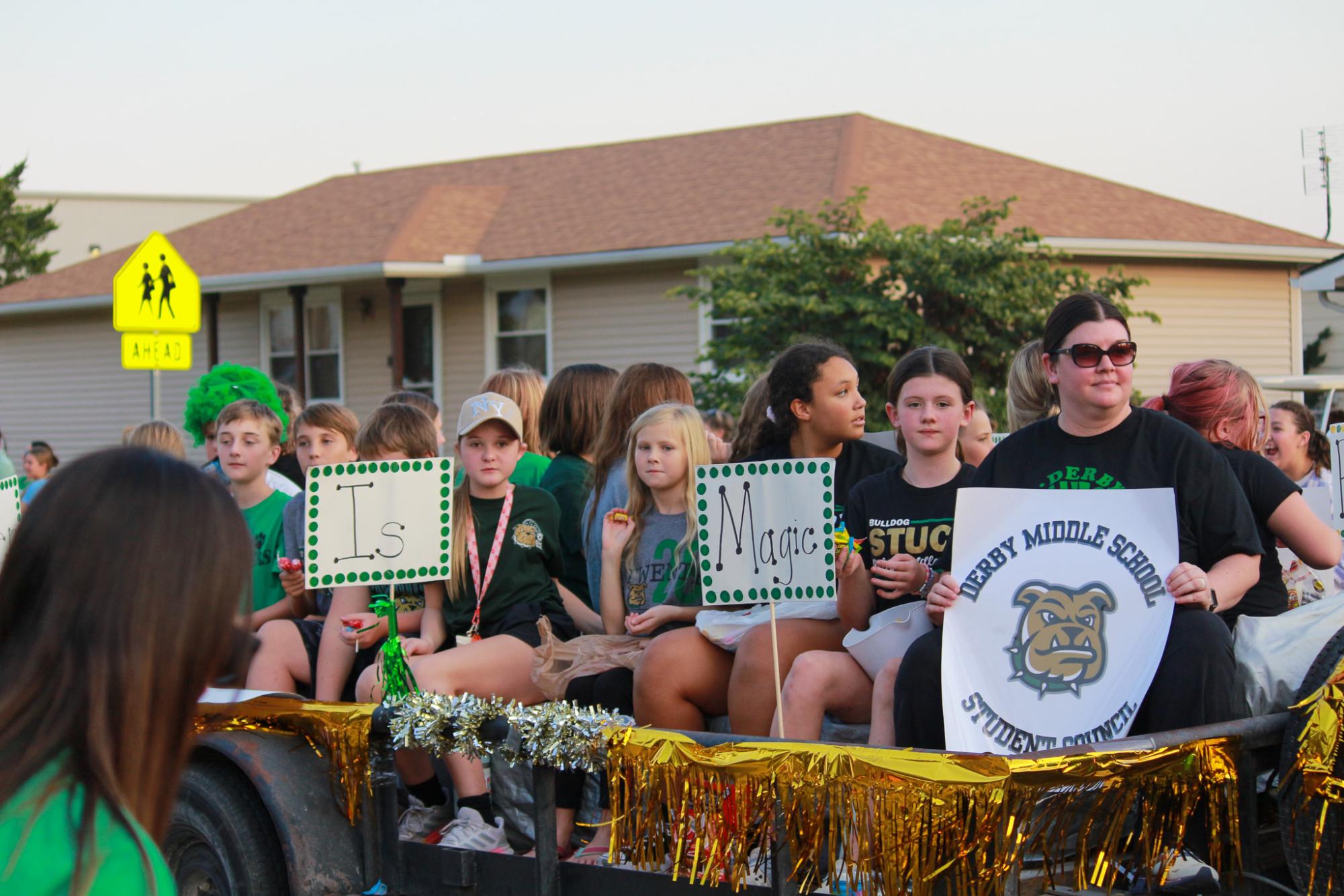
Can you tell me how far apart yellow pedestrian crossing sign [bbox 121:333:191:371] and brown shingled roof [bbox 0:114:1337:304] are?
8.33 meters

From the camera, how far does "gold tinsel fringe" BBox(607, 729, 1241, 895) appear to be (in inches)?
117

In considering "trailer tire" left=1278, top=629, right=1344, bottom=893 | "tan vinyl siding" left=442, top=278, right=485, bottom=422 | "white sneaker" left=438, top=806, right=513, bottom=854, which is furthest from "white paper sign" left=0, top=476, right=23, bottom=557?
"tan vinyl siding" left=442, top=278, right=485, bottom=422

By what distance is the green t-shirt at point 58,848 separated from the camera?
56.3 inches

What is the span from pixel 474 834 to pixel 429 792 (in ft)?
1.21

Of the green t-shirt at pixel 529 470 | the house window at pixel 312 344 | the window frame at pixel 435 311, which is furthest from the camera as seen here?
the house window at pixel 312 344

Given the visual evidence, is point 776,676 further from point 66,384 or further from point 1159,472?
point 66,384

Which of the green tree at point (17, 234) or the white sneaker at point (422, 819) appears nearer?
the white sneaker at point (422, 819)

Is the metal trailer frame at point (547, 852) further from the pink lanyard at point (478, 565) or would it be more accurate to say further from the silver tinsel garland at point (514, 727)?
the pink lanyard at point (478, 565)

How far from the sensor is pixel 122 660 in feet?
4.92

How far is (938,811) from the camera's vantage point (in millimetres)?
3012

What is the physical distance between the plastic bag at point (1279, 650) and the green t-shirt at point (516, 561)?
255 centimetres

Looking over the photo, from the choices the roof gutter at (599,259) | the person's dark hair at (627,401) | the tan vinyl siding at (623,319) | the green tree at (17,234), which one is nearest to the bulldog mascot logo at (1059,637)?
the person's dark hair at (627,401)

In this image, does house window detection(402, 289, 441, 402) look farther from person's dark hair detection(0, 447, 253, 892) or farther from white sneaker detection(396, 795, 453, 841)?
person's dark hair detection(0, 447, 253, 892)

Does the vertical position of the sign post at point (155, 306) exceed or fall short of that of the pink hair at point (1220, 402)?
it exceeds it
